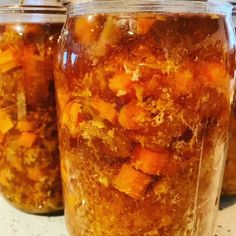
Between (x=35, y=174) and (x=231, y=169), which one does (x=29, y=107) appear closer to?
(x=35, y=174)

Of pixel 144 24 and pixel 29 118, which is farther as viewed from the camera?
pixel 29 118

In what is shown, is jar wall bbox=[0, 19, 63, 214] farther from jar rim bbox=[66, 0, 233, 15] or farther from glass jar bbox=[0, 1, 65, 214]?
jar rim bbox=[66, 0, 233, 15]

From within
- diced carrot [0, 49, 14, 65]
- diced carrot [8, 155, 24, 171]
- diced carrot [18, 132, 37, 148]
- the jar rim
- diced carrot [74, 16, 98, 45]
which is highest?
the jar rim

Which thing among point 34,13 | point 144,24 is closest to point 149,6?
point 144,24

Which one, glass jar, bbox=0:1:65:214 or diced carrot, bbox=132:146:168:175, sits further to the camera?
glass jar, bbox=0:1:65:214

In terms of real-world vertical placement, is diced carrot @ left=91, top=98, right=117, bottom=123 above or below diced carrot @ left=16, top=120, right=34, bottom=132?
above

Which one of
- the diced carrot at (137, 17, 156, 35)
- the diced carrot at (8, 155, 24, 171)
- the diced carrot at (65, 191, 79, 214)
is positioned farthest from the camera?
the diced carrot at (8, 155, 24, 171)

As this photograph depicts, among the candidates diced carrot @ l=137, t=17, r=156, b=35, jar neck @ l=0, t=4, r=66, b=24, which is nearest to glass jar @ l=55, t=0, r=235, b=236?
diced carrot @ l=137, t=17, r=156, b=35
